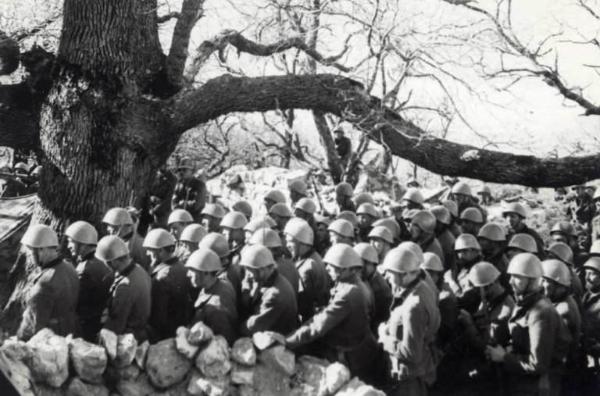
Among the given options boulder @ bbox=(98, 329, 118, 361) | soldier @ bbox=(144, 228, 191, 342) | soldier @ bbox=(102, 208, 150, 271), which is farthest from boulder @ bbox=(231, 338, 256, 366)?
soldier @ bbox=(102, 208, 150, 271)

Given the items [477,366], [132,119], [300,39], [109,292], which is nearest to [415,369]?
[477,366]

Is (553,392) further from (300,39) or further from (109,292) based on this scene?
(300,39)

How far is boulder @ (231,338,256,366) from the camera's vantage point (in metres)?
5.46

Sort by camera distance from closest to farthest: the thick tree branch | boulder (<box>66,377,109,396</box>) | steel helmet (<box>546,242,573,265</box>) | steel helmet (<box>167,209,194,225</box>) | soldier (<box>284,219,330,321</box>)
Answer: boulder (<box>66,377,109,396</box>)
soldier (<box>284,219,330,321</box>)
steel helmet (<box>546,242,573,265</box>)
the thick tree branch
steel helmet (<box>167,209,194,225</box>)

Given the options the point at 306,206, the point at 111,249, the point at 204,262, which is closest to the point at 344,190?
the point at 306,206

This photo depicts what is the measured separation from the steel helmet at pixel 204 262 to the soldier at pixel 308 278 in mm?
1286

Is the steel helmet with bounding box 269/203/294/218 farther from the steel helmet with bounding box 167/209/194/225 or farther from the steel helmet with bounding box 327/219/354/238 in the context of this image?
the steel helmet with bounding box 327/219/354/238

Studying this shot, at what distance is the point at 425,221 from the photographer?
8.93m

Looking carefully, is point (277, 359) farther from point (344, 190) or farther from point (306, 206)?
point (344, 190)

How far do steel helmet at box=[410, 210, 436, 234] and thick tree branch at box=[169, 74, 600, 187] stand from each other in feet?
2.06

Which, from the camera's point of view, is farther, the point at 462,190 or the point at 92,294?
the point at 462,190

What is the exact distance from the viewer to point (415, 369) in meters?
6.21

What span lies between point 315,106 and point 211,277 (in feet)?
11.3

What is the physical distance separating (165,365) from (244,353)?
2.16 ft
